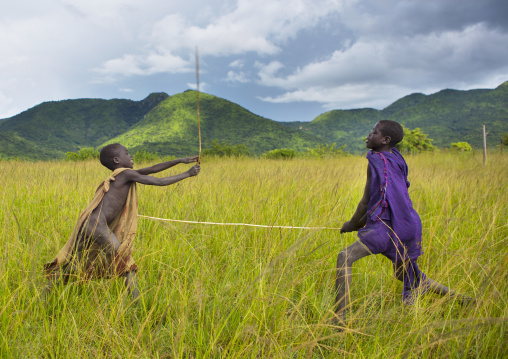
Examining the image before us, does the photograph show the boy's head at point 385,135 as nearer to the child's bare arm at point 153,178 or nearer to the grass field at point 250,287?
the grass field at point 250,287

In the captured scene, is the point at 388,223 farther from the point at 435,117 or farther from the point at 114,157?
the point at 435,117

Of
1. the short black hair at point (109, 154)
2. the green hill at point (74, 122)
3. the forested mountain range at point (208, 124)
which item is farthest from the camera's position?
the green hill at point (74, 122)

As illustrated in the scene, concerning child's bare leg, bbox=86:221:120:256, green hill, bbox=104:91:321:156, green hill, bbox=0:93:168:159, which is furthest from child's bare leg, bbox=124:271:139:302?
green hill, bbox=0:93:168:159

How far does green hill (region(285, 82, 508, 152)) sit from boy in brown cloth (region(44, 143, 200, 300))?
2976 inches

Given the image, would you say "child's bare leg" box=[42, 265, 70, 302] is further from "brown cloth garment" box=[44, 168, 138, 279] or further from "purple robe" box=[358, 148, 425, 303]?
"purple robe" box=[358, 148, 425, 303]

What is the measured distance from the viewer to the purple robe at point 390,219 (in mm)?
1833

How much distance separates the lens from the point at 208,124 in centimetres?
8100

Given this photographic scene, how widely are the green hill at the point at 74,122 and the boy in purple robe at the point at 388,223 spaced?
8544 cm

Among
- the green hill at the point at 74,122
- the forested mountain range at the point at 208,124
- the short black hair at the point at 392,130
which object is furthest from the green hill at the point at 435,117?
the short black hair at the point at 392,130

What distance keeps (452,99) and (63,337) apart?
476 feet

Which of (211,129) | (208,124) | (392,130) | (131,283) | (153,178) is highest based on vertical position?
(208,124)

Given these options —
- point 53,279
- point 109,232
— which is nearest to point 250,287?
point 109,232

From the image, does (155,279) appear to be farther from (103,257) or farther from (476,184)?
(476,184)

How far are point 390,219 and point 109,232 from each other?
1877 mm
